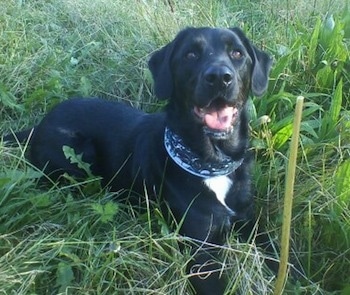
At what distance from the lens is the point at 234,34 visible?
3197 millimetres

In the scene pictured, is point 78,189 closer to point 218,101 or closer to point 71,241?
point 71,241

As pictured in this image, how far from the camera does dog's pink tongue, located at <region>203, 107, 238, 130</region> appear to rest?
3076 mm

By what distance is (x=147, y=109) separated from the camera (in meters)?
4.29

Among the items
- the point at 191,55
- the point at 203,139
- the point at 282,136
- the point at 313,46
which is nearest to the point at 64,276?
the point at 203,139

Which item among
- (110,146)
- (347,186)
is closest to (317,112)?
(347,186)

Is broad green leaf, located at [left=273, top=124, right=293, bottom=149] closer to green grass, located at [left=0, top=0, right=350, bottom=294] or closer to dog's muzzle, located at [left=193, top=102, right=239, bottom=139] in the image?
green grass, located at [left=0, top=0, right=350, bottom=294]

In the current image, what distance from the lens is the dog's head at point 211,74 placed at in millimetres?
2961

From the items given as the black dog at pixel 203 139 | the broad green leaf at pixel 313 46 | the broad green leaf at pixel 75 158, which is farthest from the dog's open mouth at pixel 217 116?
the broad green leaf at pixel 313 46

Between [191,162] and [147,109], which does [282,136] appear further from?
[147,109]

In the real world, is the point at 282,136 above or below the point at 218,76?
below

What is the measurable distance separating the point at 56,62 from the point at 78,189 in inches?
53.1

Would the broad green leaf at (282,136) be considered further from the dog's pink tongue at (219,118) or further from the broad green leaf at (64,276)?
the broad green leaf at (64,276)

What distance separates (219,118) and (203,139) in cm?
15

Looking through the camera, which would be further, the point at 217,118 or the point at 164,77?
the point at 164,77
